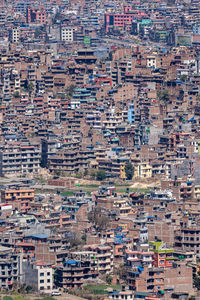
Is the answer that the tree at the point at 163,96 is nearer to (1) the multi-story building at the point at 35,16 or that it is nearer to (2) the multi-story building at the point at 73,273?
(1) the multi-story building at the point at 35,16

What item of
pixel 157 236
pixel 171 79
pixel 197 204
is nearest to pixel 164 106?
pixel 171 79

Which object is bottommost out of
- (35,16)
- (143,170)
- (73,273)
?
(143,170)

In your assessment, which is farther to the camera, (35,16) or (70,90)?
(35,16)

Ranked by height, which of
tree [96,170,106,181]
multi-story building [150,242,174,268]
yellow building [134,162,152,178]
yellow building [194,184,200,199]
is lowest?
tree [96,170,106,181]

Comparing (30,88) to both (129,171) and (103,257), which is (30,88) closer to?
(129,171)

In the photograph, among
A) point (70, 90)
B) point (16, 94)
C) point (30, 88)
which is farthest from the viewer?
point (30, 88)

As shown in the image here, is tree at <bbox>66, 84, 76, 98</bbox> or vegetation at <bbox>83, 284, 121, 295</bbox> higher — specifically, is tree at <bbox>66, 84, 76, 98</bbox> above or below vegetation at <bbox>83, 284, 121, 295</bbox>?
above

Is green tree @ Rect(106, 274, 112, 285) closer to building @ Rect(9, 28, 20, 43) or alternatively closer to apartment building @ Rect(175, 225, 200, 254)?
apartment building @ Rect(175, 225, 200, 254)

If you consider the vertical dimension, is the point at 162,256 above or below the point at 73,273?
above

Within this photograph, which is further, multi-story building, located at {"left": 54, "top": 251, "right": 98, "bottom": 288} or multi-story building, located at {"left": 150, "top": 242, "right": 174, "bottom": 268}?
multi-story building, located at {"left": 150, "top": 242, "right": 174, "bottom": 268}

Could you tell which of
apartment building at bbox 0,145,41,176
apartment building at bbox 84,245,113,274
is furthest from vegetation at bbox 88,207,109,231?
apartment building at bbox 0,145,41,176

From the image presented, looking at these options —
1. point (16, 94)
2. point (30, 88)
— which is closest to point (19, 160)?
point (16, 94)
